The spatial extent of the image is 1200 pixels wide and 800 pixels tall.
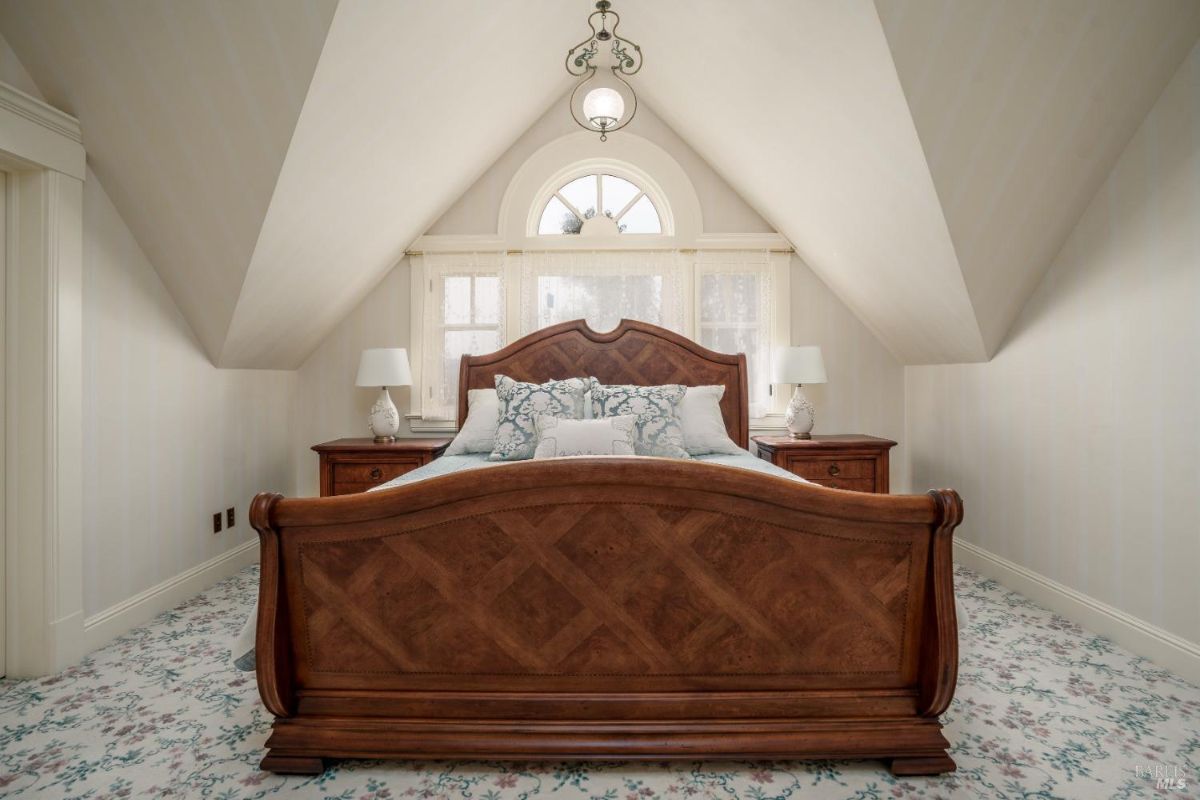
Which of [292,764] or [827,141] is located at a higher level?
[827,141]

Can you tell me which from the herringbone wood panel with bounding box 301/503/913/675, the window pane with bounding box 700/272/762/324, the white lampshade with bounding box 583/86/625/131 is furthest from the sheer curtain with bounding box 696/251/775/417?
the herringbone wood panel with bounding box 301/503/913/675

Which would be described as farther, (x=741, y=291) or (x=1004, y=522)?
(x=741, y=291)

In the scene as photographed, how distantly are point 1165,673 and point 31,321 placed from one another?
431cm

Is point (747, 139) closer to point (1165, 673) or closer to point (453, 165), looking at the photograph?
point (453, 165)

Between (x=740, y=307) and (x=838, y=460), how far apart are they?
1.20 meters

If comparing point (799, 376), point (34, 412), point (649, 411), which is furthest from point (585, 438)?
point (34, 412)

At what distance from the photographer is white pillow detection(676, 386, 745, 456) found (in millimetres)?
3082

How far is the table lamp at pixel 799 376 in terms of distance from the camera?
Result: 3.54 metres

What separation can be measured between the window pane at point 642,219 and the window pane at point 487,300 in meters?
0.98

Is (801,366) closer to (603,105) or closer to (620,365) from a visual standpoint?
(620,365)

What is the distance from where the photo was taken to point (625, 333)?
3684mm

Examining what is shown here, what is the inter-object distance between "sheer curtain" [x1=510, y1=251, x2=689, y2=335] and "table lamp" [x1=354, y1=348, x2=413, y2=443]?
839 millimetres

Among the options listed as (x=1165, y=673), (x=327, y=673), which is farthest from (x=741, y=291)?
(x=327, y=673)

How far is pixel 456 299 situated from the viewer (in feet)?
13.0
